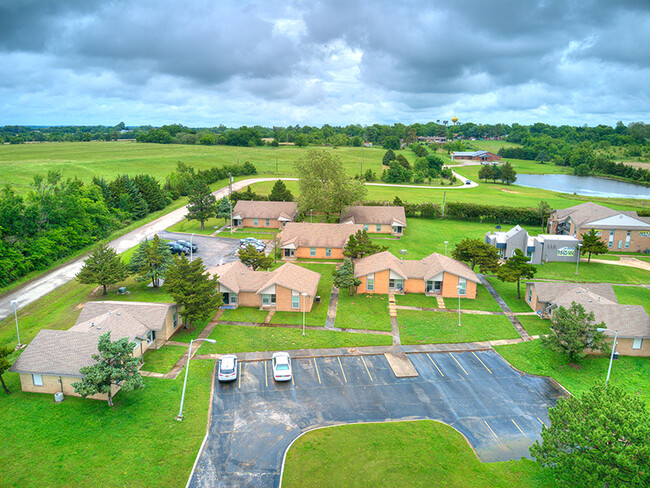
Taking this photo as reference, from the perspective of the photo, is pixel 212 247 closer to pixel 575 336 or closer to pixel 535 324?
pixel 535 324

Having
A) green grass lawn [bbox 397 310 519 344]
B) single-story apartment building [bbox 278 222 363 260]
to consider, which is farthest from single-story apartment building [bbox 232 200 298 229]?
green grass lawn [bbox 397 310 519 344]

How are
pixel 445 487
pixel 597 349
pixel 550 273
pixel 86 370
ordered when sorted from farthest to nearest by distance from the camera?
→ pixel 550 273
pixel 597 349
pixel 86 370
pixel 445 487

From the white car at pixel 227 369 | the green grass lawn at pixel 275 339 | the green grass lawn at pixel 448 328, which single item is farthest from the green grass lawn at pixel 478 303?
the white car at pixel 227 369

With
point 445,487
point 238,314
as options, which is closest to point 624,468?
point 445,487

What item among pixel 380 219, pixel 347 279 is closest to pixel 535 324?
pixel 347 279

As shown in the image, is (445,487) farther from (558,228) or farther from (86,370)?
(558,228)

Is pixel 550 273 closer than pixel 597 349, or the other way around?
pixel 597 349

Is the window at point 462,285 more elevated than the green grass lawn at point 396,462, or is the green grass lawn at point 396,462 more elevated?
the window at point 462,285

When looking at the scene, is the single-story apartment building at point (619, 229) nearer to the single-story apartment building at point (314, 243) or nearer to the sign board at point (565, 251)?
the sign board at point (565, 251)
